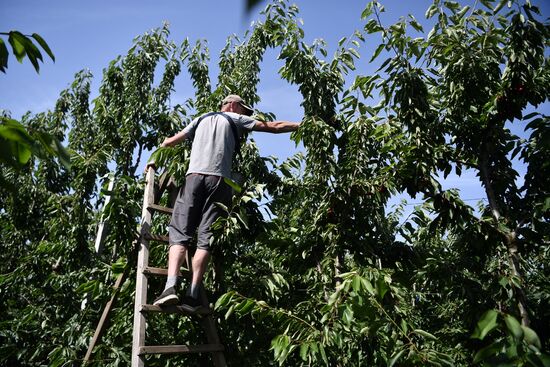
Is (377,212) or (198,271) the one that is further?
(377,212)

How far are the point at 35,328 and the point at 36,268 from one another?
911mm

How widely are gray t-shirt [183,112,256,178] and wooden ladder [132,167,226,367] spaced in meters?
0.48

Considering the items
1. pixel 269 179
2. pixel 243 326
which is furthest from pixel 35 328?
pixel 269 179

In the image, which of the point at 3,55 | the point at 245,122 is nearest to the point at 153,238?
the point at 245,122

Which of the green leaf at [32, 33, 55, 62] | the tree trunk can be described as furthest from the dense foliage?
the green leaf at [32, 33, 55, 62]

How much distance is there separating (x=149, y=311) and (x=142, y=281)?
22 cm

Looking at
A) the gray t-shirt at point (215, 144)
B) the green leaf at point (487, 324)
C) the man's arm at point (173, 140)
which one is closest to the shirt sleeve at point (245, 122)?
the gray t-shirt at point (215, 144)

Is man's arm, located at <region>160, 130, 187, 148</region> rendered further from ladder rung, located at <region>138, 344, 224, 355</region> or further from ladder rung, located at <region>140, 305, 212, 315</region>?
ladder rung, located at <region>138, 344, 224, 355</region>

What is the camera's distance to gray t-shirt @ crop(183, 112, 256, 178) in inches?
105

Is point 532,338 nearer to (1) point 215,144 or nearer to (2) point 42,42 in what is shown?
(2) point 42,42

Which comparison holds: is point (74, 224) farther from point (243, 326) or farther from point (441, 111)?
point (441, 111)

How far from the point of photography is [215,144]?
8.85 feet

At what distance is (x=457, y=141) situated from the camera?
280 cm

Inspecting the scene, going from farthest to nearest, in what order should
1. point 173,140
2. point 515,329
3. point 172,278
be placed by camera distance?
point 173,140 → point 172,278 → point 515,329
